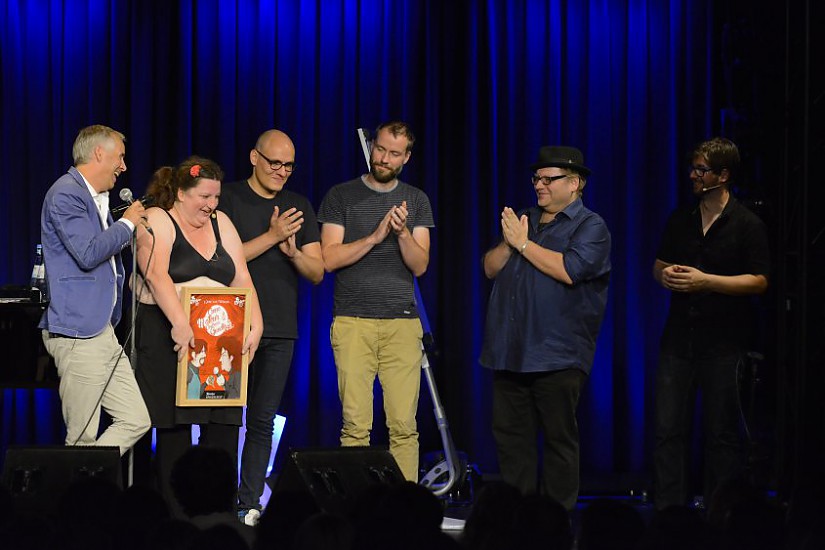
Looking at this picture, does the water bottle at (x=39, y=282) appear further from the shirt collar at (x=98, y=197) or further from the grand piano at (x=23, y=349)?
the shirt collar at (x=98, y=197)

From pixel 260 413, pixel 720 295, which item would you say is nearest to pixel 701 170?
pixel 720 295

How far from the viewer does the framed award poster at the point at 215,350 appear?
16.4 feet

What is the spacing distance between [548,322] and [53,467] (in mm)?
2123

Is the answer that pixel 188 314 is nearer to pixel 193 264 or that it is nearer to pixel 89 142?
pixel 193 264

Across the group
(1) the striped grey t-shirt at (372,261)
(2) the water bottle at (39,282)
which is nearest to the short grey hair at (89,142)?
(2) the water bottle at (39,282)

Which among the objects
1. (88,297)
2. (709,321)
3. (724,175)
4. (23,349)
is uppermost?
(724,175)

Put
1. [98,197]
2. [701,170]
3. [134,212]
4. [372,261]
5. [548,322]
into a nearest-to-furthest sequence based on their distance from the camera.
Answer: [134,212], [98,197], [548,322], [701,170], [372,261]

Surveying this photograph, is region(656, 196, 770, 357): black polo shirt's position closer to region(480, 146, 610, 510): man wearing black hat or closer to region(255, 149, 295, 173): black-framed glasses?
region(480, 146, 610, 510): man wearing black hat

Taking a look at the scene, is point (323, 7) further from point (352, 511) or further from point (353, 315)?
point (352, 511)

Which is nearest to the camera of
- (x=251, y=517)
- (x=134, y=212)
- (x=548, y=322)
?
(x=134, y=212)

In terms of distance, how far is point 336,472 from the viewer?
4234mm

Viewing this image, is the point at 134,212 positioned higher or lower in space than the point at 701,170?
lower

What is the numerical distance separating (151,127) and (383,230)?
220cm

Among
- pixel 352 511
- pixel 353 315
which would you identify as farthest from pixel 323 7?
pixel 352 511
